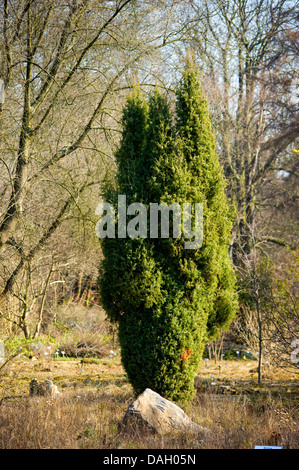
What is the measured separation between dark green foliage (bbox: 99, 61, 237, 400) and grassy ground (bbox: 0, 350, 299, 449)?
0.53 meters

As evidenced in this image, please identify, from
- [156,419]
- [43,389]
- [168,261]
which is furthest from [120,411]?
[168,261]

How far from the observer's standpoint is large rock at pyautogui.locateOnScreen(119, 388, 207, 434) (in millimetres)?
3602

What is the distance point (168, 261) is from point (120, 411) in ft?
5.11

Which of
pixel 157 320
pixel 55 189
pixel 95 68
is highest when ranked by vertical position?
pixel 95 68

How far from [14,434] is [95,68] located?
4965 mm

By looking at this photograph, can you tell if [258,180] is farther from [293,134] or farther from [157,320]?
[157,320]

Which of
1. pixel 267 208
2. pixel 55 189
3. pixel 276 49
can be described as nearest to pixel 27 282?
pixel 55 189

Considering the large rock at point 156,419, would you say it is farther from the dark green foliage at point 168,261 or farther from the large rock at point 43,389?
the large rock at point 43,389

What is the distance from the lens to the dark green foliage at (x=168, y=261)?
14.5 feet

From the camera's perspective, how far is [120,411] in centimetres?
434

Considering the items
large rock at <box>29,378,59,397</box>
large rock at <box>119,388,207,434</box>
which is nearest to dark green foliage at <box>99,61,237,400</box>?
large rock at <box>119,388,207,434</box>

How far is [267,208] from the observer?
1492 cm
